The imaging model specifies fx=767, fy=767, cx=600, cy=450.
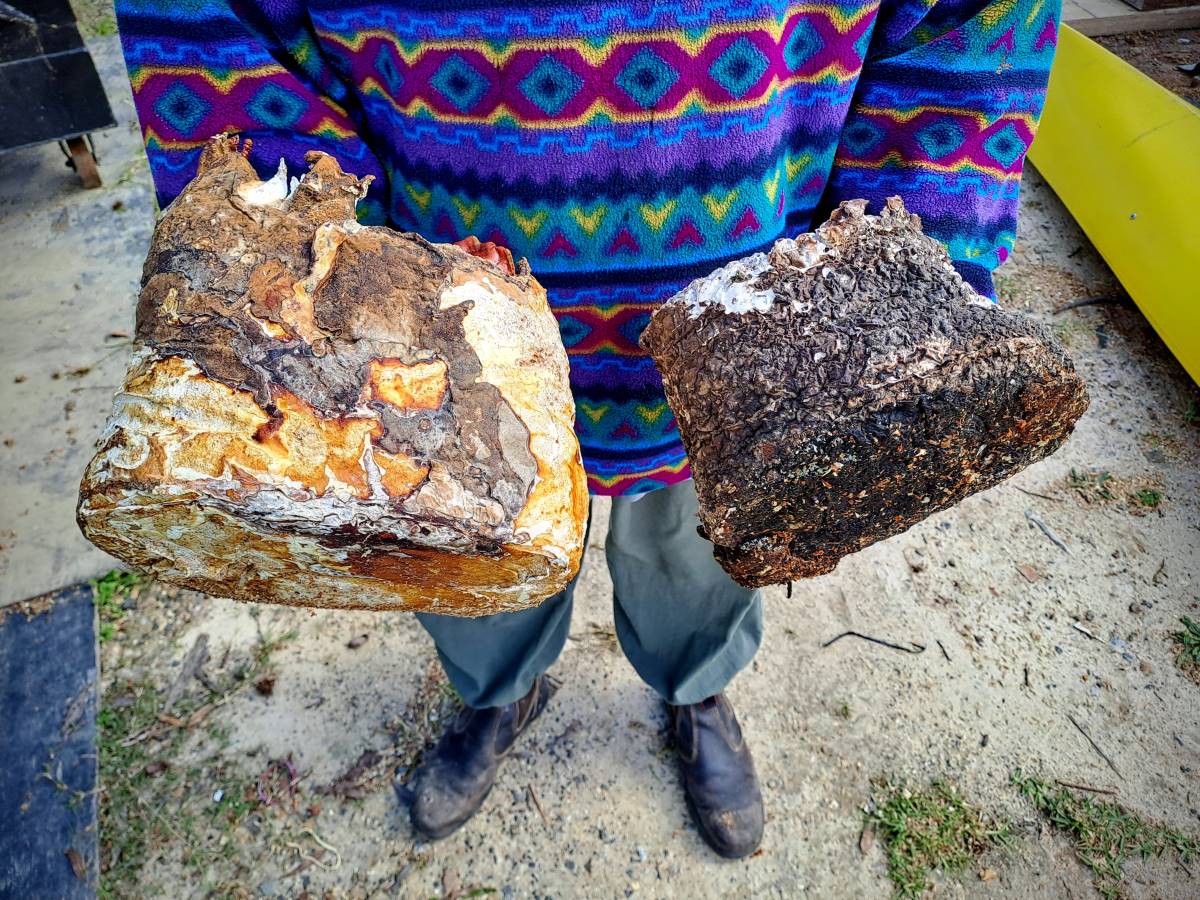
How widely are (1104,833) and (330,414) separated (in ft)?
6.81

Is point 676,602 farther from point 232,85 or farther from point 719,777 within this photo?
point 232,85

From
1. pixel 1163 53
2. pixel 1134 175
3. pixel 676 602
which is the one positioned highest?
pixel 1163 53

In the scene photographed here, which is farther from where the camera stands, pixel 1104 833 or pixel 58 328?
pixel 58 328

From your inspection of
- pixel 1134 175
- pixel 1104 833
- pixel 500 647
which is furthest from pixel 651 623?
pixel 1134 175

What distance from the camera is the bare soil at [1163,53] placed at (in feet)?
11.5

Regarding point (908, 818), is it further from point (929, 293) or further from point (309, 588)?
point (309, 588)

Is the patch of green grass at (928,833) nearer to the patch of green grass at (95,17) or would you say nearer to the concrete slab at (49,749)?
the concrete slab at (49,749)

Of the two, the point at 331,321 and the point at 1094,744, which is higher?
the point at 331,321

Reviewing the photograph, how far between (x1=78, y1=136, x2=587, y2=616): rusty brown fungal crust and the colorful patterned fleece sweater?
0.37 feet

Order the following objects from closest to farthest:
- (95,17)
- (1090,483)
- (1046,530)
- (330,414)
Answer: (330,414) < (1046,530) < (1090,483) < (95,17)

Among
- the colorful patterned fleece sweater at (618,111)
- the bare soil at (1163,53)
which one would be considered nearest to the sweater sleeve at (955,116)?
the colorful patterned fleece sweater at (618,111)

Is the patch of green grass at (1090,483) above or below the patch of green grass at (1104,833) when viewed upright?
above

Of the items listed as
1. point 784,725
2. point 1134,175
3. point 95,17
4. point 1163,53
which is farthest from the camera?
point 95,17

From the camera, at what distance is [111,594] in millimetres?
2365
